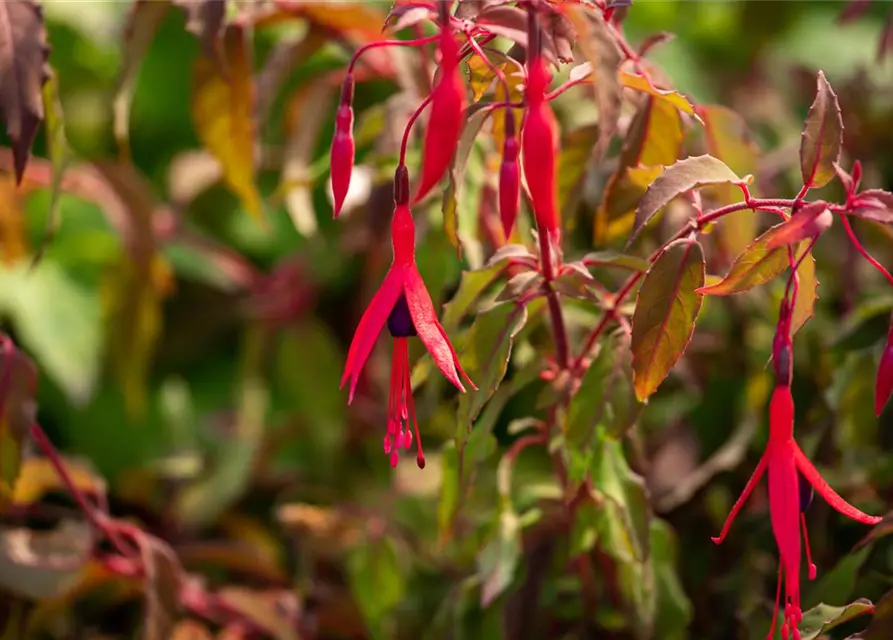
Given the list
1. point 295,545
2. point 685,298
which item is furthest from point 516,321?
point 295,545

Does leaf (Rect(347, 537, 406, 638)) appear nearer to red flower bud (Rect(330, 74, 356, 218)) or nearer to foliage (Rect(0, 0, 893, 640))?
foliage (Rect(0, 0, 893, 640))

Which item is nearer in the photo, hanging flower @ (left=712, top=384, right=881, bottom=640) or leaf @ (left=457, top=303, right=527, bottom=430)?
hanging flower @ (left=712, top=384, right=881, bottom=640)

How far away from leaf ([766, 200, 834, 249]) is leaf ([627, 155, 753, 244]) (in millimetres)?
54

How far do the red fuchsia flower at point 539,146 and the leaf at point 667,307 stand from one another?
0.35 feet

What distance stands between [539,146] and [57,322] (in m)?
0.91

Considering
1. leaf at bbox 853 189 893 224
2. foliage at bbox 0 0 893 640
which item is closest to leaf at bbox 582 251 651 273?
foliage at bbox 0 0 893 640

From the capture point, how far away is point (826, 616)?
58 centimetres

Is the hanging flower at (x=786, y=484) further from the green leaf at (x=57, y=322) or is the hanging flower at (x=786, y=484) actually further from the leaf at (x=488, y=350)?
the green leaf at (x=57, y=322)

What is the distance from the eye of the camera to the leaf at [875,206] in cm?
49

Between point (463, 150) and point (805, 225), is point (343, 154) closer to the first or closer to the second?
point (463, 150)

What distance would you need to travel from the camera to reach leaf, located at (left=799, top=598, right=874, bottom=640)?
21.9 inches

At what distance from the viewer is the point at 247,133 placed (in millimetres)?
828

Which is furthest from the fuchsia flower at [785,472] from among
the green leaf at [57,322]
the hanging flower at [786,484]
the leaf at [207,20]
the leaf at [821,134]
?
the green leaf at [57,322]

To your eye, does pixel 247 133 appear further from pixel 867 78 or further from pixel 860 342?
pixel 867 78
